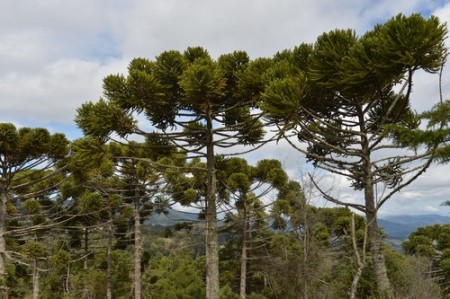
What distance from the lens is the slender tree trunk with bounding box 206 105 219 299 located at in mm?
8148

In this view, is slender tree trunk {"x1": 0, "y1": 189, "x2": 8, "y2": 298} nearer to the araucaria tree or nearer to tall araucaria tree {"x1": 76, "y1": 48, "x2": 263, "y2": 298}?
tall araucaria tree {"x1": 76, "y1": 48, "x2": 263, "y2": 298}

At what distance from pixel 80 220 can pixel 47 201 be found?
219 cm

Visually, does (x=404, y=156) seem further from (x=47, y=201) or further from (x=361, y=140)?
(x=47, y=201)

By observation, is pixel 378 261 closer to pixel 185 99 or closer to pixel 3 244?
pixel 185 99

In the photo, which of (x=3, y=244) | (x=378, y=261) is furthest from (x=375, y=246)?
(x=3, y=244)

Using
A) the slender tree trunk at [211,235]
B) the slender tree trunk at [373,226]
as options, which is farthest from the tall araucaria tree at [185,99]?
the slender tree trunk at [373,226]

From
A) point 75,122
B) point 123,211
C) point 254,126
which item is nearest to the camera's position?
point 75,122

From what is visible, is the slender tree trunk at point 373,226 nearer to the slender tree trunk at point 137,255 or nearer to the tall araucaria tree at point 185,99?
the tall araucaria tree at point 185,99

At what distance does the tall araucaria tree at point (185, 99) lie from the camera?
7797 millimetres

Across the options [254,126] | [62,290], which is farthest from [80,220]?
[254,126]

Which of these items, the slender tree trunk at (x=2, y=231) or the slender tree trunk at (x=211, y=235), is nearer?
the slender tree trunk at (x=211, y=235)

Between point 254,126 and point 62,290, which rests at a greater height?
point 254,126

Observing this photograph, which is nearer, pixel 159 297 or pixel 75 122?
pixel 75 122

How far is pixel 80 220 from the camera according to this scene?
1911cm
